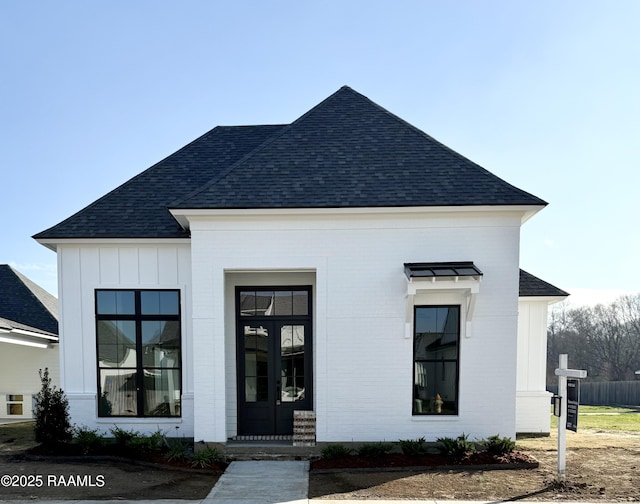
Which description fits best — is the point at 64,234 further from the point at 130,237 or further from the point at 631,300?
the point at 631,300

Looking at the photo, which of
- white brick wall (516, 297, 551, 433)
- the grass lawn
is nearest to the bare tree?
the grass lawn

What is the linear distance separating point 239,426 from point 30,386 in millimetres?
9283

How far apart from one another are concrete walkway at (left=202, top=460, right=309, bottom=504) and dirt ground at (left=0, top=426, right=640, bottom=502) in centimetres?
21

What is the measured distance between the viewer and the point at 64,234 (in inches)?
341

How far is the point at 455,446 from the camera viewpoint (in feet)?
24.5

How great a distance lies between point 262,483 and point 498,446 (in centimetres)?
443

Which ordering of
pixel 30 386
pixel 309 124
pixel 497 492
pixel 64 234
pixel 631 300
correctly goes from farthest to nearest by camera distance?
pixel 631 300, pixel 30 386, pixel 309 124, pixel 64 234, pixel 497 492

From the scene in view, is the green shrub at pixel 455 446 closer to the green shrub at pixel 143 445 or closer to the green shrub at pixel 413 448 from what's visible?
the green shrub at pixel 413 448

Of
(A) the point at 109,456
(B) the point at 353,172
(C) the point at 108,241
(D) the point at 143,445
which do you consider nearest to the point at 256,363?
(D) the point at 143,445

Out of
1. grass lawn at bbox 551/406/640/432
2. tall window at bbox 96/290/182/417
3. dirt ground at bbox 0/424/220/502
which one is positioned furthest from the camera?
grass lawn at bbox 551/406/640/432

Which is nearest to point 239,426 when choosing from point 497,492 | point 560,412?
point 497,492

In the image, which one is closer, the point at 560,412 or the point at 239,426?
the point at 560,412

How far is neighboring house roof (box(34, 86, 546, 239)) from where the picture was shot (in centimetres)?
777

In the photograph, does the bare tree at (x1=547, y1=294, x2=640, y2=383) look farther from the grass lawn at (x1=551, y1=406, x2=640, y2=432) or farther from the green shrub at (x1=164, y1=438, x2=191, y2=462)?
the green shrub at (x1=164, y1=438, x2=191, y2=462)
